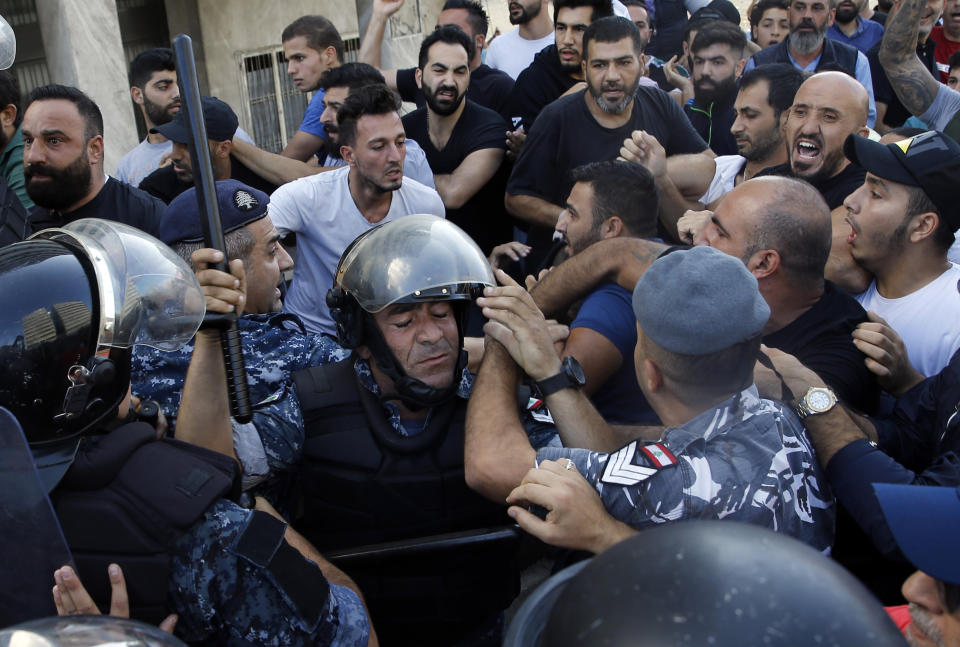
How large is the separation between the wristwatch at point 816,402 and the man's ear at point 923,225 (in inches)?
41.3

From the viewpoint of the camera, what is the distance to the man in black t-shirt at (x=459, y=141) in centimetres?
516

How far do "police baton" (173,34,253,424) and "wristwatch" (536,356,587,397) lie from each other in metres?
0.82

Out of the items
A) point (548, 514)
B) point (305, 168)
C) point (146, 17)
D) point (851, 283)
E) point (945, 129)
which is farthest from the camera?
point (146, 17)

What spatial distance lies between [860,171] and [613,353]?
6.65ft

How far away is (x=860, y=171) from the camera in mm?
4082

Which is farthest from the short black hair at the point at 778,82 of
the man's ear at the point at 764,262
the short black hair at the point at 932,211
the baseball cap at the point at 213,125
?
the baseball cap at the point at 213,125

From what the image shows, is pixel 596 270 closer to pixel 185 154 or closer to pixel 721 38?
pixel 185 154

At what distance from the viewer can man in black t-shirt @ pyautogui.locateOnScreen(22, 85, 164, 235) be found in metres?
4.16

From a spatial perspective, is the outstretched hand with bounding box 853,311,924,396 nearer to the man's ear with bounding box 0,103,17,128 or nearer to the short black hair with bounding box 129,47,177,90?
the man's ear with bounding box 0,103,17,128

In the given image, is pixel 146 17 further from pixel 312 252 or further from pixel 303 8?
pixel 312 252

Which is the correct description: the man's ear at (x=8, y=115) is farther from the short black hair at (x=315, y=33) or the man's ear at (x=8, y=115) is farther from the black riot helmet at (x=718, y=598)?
the black riot helmet at (x=718, y=598)

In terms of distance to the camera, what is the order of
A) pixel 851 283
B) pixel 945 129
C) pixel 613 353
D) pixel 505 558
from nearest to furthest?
pixel 505 558 → pixel 613 353 → pixel 851 283 → pixel 945 129

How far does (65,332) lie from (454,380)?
1.20 metres

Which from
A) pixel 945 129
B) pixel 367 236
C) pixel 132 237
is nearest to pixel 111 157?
pixel 367 236
